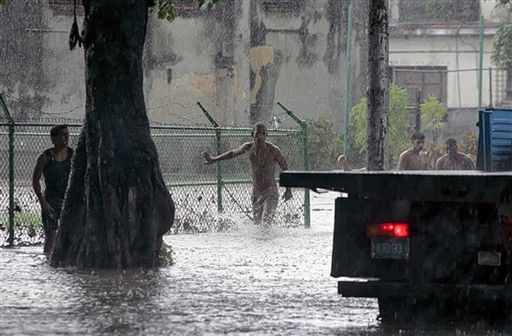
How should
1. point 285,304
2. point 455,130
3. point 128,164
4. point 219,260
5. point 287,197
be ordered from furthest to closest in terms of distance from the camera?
point 455,130, point 287,197, point 219,260, point 128,164, point 285,304

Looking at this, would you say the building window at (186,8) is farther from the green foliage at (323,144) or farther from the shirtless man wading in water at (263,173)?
the shirtless man wading in water at (263,173)

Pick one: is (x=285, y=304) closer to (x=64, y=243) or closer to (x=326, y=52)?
(x=64, y=243)

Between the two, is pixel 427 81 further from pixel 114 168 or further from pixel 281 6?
pixel 114 168

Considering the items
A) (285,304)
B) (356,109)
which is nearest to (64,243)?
(285,304)

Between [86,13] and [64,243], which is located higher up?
[86,13]

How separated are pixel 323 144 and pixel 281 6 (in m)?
4.59

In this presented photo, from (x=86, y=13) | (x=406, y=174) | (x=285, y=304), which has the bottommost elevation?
(x=285, y=304)

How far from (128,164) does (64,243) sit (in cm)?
109

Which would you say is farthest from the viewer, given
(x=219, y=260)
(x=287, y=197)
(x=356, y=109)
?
(x=356, y=109)

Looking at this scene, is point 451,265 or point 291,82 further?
point 291,82

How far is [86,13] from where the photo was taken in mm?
16578

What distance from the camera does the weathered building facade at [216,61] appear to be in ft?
132

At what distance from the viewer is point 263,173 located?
75.6ft

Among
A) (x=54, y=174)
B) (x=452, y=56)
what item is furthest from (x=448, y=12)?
(x=54, y=174)
